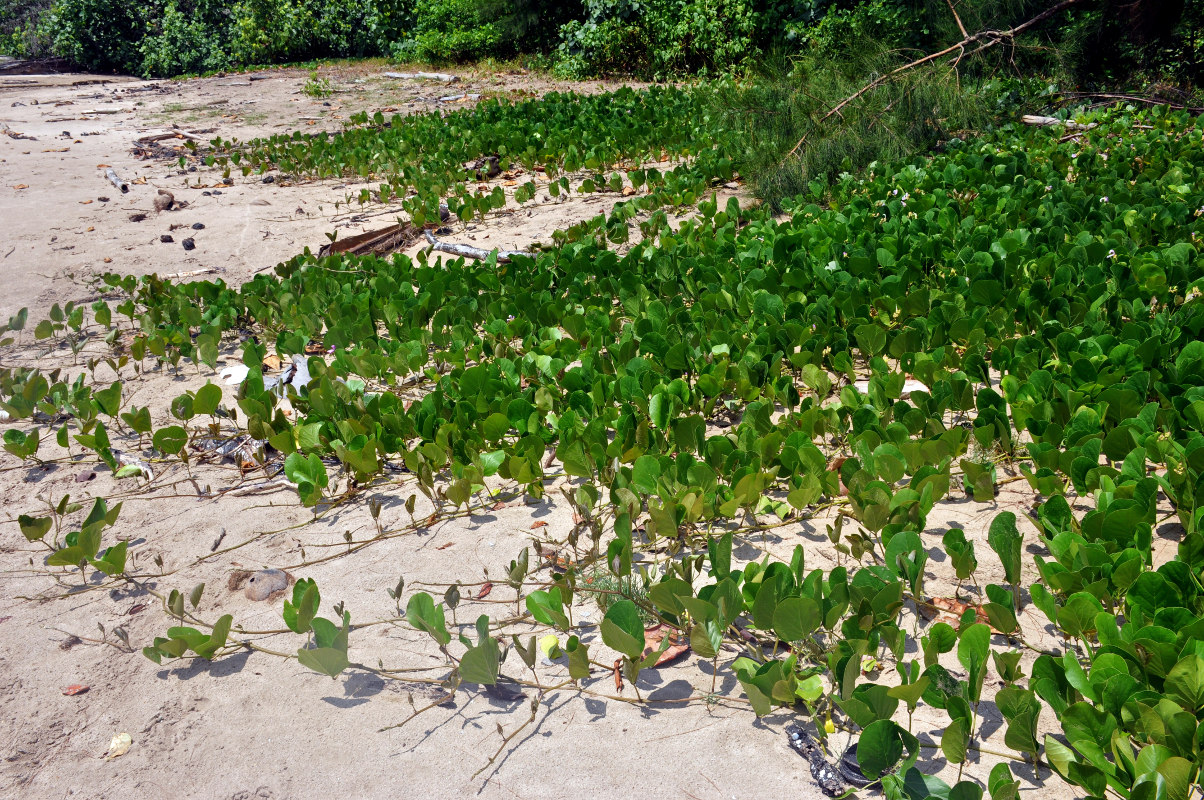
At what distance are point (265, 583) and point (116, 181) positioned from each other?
7.33m

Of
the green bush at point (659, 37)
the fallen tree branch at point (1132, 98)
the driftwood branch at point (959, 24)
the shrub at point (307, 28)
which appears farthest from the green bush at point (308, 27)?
the fallen tree branch at point (1132, 98)

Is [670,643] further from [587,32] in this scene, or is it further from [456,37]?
[456,37]

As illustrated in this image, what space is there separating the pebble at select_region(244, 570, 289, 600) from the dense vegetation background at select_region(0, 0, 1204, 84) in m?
6.05

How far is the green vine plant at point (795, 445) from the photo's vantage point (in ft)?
5.83

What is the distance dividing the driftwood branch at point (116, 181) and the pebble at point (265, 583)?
6.79 m

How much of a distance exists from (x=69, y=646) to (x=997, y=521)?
7.48 feet

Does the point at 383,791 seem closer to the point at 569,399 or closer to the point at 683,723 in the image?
the point at 683,723

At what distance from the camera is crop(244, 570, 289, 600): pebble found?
2.42m

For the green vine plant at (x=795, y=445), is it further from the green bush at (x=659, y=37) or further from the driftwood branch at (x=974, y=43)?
the green bush at (x=659, y=37)

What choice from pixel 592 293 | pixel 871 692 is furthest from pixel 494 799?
pixel 592 293

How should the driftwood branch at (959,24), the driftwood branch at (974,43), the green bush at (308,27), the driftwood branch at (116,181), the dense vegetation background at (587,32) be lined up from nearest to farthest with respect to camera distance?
the driftwood branch at (974,43), the driftwood branch at (959,24), the dense vegetation background at (587,32), the driftwood branch at (116,181), the green bush at (308,27)

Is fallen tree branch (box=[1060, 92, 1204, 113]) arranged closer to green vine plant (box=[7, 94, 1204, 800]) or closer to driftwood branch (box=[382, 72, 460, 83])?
green vine plant (box=[7, 94, 1204, 800])

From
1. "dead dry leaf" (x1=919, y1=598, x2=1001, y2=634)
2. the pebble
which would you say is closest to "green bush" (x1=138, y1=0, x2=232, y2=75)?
the pebble

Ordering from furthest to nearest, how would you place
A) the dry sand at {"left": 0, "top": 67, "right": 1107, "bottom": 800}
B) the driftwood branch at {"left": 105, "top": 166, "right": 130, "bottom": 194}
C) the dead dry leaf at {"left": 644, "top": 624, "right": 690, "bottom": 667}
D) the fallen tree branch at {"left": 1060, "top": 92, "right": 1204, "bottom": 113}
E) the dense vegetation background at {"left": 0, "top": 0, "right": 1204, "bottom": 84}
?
1. the driftwood branch at {"left": 105, "top": 166, "right": 130, "bottom": 194}
2. the dense vegetation background at {"left": 0, "top": 0, "right": 1204, "bottom": 84}
3. the fallen tree branch at {"left": 1060, "top": 92, "right": 1204, "bottom": 113}
4. the dead dry leaf at {"left": 644, "top": 624, "right": 690, "bottom": 667}
5. the dry sand at {"left": 0, "top": 67, "right": 1107, "bottom": 800}
